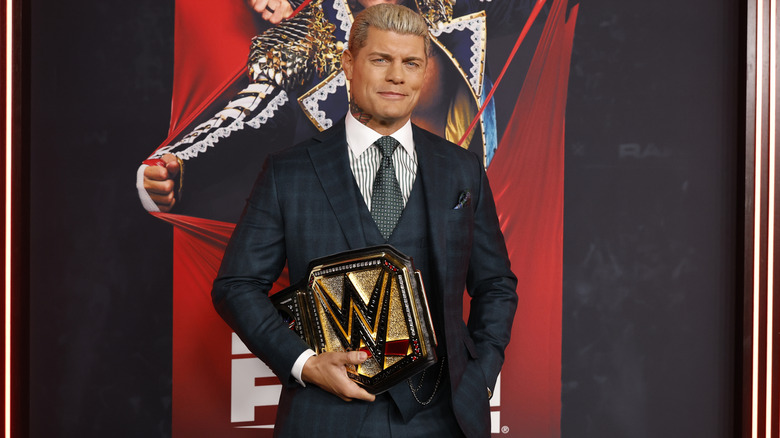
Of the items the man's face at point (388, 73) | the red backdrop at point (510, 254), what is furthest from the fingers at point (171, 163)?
the man's face at point (388, 73)

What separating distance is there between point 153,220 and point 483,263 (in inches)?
56.5

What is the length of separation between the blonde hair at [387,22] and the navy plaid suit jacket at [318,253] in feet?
0.84

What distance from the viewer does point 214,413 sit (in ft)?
9.05

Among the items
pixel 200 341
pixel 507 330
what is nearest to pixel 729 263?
pixel 507 330

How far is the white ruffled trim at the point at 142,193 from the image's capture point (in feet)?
8.93

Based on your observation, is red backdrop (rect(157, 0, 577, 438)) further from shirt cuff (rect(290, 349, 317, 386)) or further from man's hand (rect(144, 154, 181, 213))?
shirt cuff (rect(290, 349, 317, 386))

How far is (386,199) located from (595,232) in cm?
145

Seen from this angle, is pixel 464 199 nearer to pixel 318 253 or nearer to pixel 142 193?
pixel 318 253

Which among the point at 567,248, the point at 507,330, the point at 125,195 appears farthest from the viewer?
the point at 567,248

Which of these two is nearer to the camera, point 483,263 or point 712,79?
point 483,263

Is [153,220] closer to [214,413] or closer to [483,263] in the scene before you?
[214,413]

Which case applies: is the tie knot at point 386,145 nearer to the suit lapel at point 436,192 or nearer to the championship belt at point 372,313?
the suit lapel at point 436,192

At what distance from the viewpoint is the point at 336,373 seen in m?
1.61

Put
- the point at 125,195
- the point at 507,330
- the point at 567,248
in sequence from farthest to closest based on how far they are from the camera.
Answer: the point at 567,248
the point at 125,195
the point at 507,330
